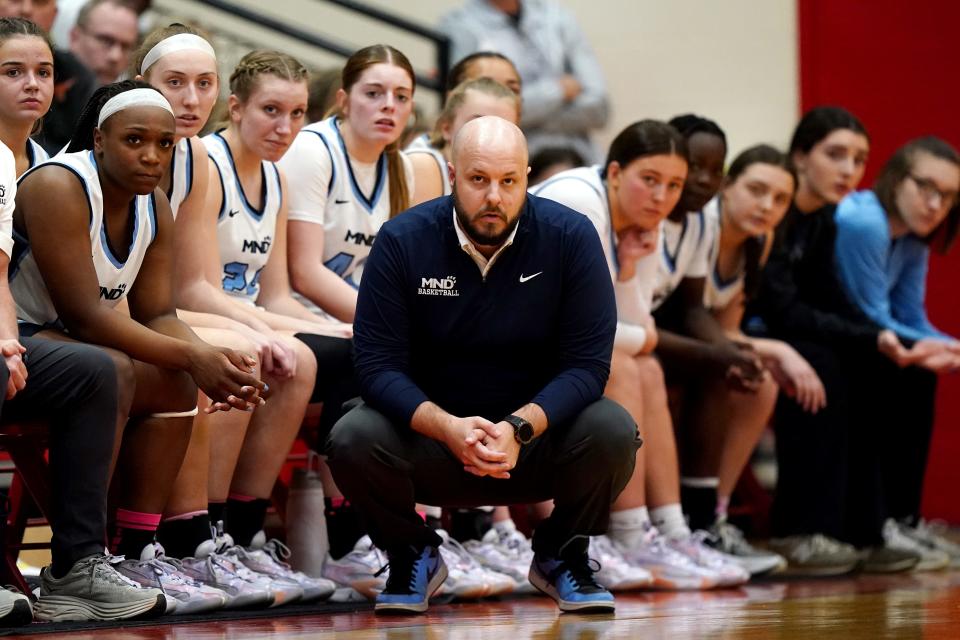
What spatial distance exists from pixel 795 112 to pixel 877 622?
5.35 meters

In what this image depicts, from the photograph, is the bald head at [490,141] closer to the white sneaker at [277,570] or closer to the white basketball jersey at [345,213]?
the white basketball jersey at [345,213]

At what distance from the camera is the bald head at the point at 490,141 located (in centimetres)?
359

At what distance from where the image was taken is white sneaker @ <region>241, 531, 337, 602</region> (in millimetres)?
3871

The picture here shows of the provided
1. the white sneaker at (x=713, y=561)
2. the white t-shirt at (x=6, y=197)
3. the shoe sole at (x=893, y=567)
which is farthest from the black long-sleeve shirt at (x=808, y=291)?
the white t-shirt at (x=6, y=197)

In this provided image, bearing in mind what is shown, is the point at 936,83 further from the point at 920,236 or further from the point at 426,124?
the point at 426,124

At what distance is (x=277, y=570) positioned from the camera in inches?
153

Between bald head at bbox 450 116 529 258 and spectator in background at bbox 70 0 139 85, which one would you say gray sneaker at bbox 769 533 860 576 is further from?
spectator in background at bbox 70 0 139 85

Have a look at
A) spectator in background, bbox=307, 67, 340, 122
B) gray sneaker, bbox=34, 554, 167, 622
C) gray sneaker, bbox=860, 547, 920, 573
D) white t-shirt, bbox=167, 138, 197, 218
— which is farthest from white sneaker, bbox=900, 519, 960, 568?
gray sneaker, bbox=34, 554, 167, 622

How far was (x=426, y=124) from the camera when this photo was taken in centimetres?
659

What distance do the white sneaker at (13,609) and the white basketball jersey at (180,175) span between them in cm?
122

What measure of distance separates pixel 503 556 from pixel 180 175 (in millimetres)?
1481

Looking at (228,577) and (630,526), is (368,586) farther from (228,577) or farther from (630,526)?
(630,526)

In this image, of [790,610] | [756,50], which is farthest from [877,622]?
[756,50]

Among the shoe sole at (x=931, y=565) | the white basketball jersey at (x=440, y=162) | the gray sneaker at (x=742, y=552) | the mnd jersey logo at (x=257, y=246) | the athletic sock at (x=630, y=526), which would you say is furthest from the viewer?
the shoe sole at (x=931, y=565)
